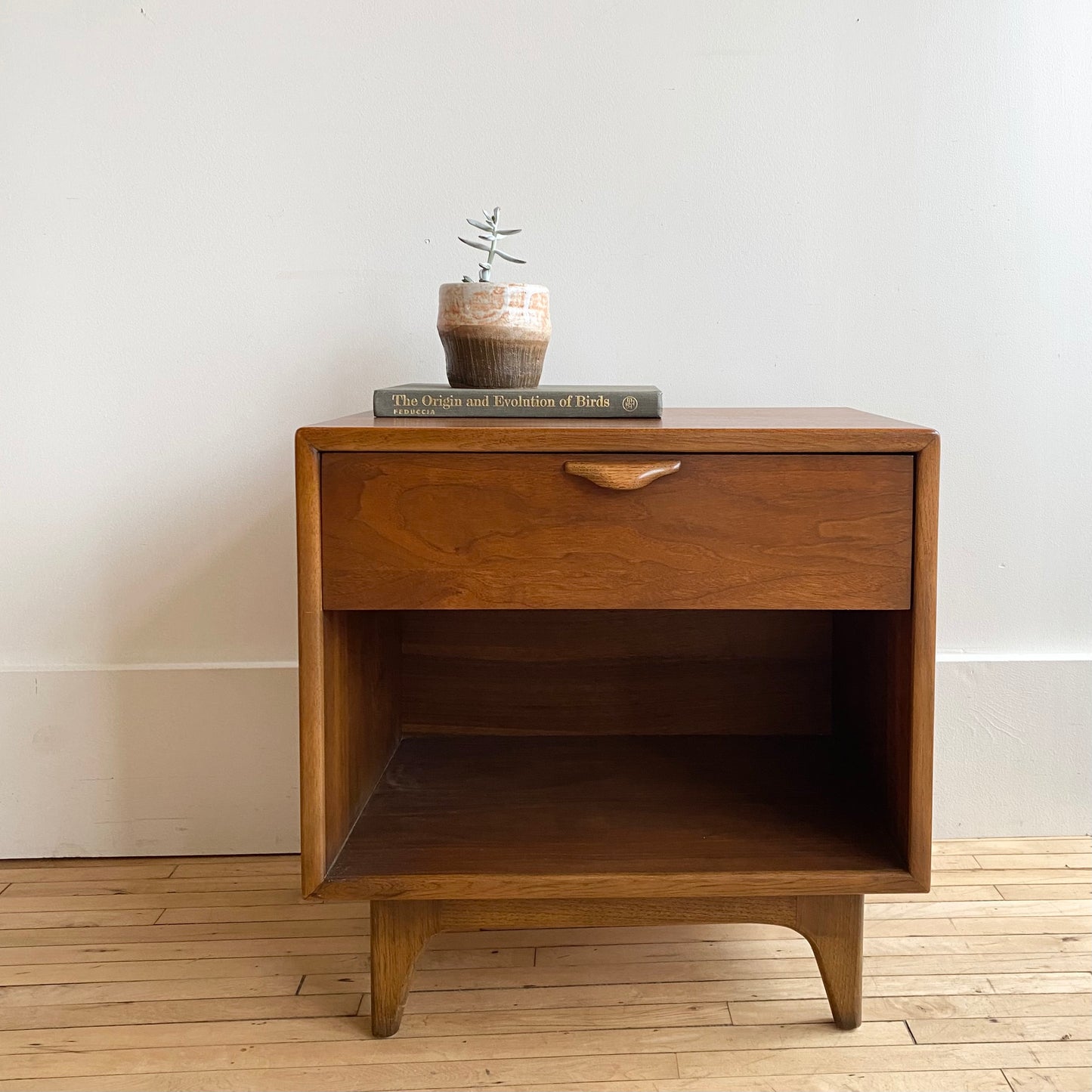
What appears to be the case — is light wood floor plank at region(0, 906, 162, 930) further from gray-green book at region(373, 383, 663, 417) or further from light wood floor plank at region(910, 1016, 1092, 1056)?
light wood floor plank at region(910, 1016, 1092, 1056)

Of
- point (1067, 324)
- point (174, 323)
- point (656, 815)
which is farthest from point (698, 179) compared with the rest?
point (656, 815)

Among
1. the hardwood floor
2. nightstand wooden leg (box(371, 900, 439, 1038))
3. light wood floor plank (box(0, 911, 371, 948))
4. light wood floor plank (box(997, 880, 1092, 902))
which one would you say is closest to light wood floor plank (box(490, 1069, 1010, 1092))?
the hardwood floor

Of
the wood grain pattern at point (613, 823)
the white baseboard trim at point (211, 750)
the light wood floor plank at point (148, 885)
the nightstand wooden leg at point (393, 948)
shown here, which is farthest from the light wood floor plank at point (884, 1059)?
the white baseboard trim at point (211, 750)

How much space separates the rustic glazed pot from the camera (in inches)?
43.2

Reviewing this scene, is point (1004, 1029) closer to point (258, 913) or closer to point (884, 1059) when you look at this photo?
point (884, 1059)

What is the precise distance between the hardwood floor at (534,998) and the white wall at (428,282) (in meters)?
0.19

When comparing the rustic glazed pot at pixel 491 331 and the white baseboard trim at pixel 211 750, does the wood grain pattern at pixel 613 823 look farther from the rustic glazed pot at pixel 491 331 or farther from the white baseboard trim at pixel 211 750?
the rustic glazed pot at pixel 491 331

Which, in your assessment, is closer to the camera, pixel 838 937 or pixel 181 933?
pixel 838 937

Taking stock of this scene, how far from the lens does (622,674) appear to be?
53.1 inches

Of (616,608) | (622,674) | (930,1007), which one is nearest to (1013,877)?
(930,1007)

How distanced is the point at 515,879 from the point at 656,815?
194mm

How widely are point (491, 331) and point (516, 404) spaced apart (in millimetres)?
124

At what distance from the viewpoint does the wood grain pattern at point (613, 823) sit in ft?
3.15

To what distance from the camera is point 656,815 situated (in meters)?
1.08
